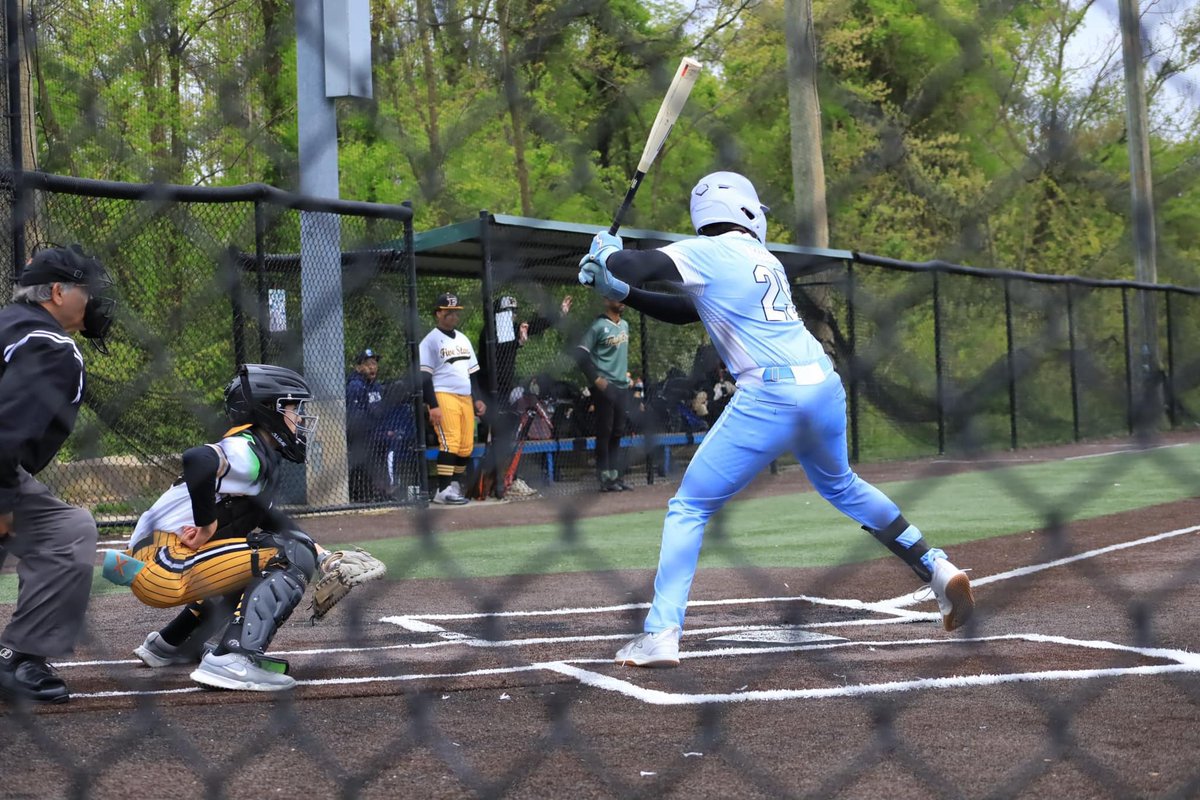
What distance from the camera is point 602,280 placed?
4.41 meters

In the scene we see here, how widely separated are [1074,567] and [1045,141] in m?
4.60

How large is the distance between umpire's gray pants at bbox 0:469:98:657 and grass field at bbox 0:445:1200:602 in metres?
1.42

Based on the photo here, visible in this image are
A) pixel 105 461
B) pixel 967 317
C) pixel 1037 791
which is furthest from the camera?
pixel 105 461

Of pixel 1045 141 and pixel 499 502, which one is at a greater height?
pixel 1045 141

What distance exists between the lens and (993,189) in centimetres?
214

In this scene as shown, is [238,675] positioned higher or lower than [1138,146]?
lower

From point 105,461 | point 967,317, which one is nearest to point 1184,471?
point 967,317

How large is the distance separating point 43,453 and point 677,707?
69.6 inches

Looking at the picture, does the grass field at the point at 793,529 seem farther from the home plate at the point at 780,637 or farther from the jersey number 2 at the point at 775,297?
the jersey number 2 at the point at 775,297

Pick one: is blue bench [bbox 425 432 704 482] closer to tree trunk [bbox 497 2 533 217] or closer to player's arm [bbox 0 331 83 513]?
A: player's arm [bbox 0 331 83 513]

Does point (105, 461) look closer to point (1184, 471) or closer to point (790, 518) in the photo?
point (790, 518)

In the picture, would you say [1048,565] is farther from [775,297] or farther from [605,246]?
[605,246]

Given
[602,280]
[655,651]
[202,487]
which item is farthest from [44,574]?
[602,280]

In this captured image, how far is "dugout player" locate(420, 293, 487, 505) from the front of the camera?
9.83 metres
